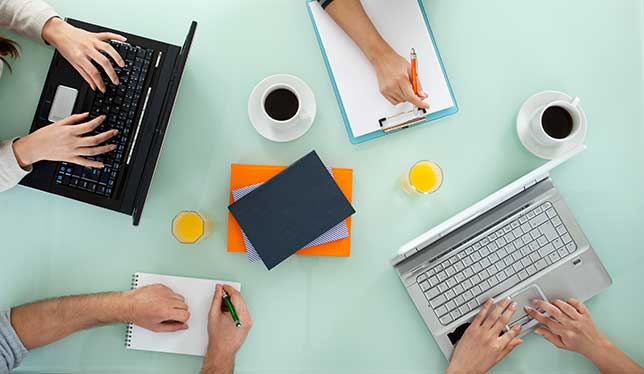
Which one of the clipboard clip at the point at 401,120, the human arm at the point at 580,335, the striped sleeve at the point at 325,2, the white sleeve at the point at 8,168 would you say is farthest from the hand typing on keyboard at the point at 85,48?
the human arm at the point at 580,335

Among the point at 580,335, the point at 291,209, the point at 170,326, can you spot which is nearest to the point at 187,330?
the point at 170,326

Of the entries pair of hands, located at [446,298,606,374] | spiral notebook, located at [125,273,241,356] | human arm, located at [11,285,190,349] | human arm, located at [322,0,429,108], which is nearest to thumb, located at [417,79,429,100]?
human arm, located at [322,0,429,108]

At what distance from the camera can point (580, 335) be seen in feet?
3.67

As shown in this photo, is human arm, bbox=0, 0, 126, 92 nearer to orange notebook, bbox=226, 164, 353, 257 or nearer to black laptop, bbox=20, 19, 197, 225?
black laptop, bbox=20, 19, 197, 225

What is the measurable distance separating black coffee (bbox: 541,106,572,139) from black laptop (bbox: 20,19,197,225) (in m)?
0.76

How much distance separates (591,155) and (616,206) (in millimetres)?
123

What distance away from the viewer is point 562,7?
119cm

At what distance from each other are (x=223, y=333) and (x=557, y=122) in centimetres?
81

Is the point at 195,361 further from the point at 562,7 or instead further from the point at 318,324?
the point at 562,7

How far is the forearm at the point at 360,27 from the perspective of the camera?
44.5 inches

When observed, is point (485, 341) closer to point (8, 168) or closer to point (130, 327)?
point (130, 327)

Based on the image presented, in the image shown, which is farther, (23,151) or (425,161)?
(425,161)

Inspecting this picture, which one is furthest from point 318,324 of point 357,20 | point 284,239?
point 357,20

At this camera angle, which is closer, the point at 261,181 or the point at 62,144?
the point at 62,144
